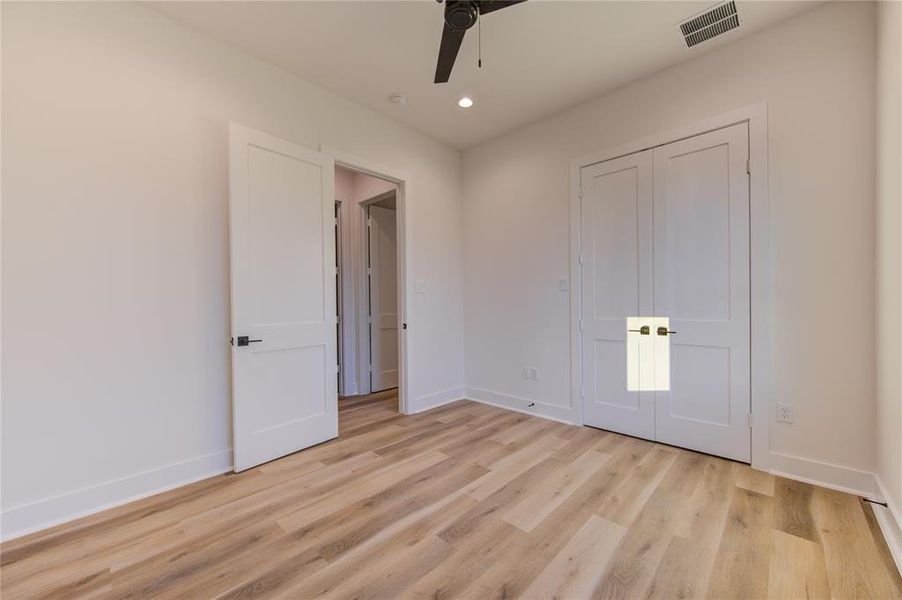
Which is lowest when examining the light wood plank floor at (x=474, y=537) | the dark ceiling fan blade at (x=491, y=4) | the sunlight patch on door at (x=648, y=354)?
the light wood plank floor at (x=474, y=537)

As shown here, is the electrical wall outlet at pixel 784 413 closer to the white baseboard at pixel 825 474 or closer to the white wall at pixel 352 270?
the white baseboard at pixel 825 474

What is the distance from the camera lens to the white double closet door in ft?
8.33

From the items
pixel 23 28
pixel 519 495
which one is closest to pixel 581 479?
pixel 519 495

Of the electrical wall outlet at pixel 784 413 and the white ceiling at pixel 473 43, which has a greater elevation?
the white ceiling at pixel 473 43

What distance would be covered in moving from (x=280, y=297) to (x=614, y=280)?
2.66 metres

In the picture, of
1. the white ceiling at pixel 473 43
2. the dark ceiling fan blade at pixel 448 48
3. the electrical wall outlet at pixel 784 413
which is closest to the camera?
the dark ceiling fan blade at pixel 448 48

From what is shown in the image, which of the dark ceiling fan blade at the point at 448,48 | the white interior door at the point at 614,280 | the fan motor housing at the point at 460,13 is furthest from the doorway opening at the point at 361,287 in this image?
the fan motor housing at the point at 460,13

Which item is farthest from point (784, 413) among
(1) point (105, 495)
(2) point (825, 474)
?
(1) point (105, 495)

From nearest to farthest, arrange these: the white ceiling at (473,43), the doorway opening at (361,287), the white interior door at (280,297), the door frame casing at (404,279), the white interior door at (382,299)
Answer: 1. the white ceiling at (473,43)
2. the white interior door at (280,297)
3. the door frame casing at (404,279)
4. the doorway opening at (361,287)
5. the white interior door at (382,299)

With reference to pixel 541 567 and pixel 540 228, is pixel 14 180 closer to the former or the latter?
pixel 541 567

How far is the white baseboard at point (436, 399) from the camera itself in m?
3.79

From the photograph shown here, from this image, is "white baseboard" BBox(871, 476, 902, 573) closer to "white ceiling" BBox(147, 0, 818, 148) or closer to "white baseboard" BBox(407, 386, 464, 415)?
"white ceiling" BBox(147, 0, 818, 148)

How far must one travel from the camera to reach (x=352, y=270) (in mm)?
4617

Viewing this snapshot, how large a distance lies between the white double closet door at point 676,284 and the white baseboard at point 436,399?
1453 mm
